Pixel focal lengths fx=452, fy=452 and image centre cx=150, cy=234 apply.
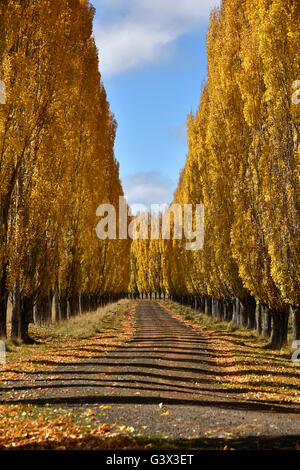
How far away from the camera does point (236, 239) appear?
1658 centimetres

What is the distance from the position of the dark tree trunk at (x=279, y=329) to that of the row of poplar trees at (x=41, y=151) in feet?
26.2

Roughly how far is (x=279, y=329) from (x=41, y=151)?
998cm

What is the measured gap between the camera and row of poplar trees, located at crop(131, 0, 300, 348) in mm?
12859

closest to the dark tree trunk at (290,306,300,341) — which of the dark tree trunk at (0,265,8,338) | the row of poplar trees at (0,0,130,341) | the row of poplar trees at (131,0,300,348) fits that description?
the row of poplar trees at (131,0,300,348)

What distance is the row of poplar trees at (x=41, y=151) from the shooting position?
475 inches

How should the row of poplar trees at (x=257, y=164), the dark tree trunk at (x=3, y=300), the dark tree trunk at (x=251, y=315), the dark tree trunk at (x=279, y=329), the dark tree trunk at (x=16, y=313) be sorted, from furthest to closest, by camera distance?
1. the dark tree trunk at (x=251, y=315)
2. the dark tree trunk at (x=16, y=313)
3. the dark tree trunk at (x=279, y=329)
4. the row of poplar trees at (x=257, y=164)
5. the dark tree trunk at (x=3, y=300)

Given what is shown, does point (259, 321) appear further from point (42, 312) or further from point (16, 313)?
point (42, 312)

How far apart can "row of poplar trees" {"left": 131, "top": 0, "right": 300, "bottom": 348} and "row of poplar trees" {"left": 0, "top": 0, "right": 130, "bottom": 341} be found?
21.3 feet

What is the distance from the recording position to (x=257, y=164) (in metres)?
15.9

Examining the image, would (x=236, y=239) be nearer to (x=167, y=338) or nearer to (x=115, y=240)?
(x=167, y=338)

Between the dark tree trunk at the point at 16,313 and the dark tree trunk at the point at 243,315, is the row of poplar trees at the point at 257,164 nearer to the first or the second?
the dark tree trunk at the point at 243,315

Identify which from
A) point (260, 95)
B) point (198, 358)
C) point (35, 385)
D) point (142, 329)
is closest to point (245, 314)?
point (142, 329)

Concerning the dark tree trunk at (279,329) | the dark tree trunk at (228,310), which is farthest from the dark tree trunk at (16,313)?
the dark tree trunk at (228,310)

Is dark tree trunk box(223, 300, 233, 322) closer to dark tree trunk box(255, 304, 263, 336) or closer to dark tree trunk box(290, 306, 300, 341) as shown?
dark tree trunk box(255, 304, 263, 336)
